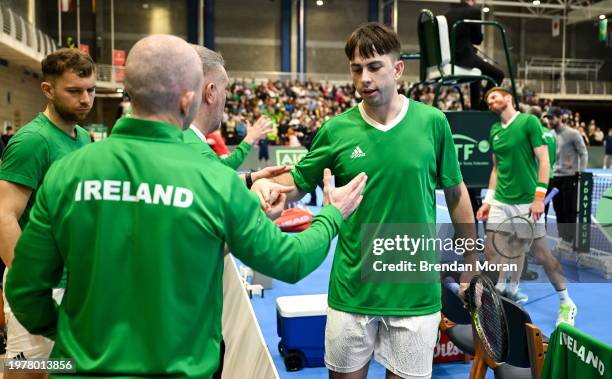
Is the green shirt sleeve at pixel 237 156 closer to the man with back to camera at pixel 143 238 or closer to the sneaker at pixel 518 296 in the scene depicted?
the man with back to camera at pixel 143 238

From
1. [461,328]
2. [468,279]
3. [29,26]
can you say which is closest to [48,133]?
[468,279]

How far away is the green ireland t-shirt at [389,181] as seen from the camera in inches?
96.9

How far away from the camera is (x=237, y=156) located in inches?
164

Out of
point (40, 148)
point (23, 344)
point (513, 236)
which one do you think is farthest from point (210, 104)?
point (513, 236)

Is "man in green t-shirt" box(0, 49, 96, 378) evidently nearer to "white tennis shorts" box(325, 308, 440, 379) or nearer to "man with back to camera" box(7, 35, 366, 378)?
"man with back to camera" box(7, 35, 366, 378)

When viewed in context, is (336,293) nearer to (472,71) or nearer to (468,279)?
(468,279)

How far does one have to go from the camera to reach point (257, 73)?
31.3 metres

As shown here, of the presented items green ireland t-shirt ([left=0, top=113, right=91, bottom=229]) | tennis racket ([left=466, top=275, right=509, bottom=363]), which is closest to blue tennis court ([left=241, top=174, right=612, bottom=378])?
tennis racket ([left=466, top=275, right=509, bottom=363])

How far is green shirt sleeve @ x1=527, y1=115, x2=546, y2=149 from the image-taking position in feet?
17.6

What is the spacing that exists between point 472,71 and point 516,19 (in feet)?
114

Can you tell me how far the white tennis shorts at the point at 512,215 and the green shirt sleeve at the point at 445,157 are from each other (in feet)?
9.13

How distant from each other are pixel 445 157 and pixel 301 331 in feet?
7.28

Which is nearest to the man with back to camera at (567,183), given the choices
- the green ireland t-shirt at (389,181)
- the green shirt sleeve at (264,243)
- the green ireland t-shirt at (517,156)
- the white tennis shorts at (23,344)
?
the green ireland t-shirt at (517,156)

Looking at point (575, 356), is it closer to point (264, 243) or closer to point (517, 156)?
point (264, 243)
